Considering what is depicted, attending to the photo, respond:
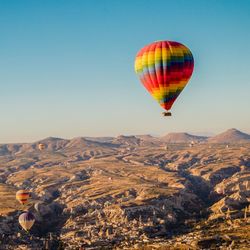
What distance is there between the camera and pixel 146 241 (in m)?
190

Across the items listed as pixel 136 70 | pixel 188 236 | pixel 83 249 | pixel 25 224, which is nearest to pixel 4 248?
pixel 25 224

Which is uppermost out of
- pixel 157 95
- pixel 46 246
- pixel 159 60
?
pixel 159 60

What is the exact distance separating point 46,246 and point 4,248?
17775mm

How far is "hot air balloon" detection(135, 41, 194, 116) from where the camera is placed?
323ft


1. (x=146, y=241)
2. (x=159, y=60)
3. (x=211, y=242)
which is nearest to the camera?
(x=159, y=60)

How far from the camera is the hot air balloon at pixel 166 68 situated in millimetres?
98438

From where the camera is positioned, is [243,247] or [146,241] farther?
[146,241]

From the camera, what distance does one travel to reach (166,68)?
98312mm

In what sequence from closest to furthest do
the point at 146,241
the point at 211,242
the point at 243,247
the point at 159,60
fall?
the point at 159,60, the point at 243,247, the point at 211,242, the point at 146,241

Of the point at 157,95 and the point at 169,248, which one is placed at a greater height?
the point at 157,95

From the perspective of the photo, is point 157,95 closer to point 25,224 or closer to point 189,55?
point 189,55

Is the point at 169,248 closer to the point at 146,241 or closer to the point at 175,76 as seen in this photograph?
the point at 146,241

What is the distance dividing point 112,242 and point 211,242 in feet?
144

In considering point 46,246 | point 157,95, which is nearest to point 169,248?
point 46,246
